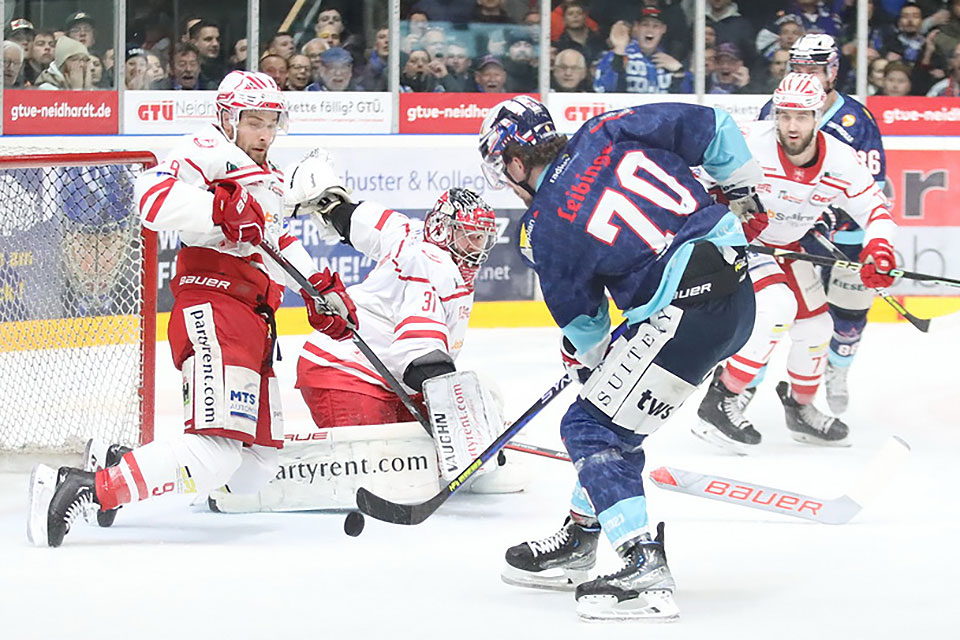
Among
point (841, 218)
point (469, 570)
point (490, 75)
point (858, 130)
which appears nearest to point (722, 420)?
point (841, 218)

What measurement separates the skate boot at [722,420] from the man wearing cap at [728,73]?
3.68 meters

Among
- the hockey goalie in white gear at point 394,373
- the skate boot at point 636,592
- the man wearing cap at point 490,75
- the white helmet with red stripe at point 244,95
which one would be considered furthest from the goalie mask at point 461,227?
the man wearing cap at point 490,75

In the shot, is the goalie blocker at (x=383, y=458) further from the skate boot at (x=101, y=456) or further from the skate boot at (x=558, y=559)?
the skate boot at (x=558, y=559)

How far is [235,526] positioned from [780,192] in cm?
208

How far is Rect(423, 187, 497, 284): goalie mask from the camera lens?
3807 mm

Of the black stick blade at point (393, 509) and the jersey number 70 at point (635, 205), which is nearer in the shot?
the jersey number 70 at point (635, 205)

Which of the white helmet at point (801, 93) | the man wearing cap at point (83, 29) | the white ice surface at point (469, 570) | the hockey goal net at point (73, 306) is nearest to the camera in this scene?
the white ice surface at point (469, 570)

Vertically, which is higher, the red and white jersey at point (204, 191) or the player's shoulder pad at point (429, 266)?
the red and white jersey at point (204, 191)

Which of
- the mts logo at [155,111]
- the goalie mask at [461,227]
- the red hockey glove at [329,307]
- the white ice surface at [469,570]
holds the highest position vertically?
the mts logo at [155,111]

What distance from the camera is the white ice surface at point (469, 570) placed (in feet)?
8.70

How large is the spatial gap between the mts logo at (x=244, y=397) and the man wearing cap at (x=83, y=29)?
4.29 metres

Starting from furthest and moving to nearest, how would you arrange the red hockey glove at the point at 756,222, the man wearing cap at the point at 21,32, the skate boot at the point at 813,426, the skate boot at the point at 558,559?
1. the man wearing cap at the point at 21,32
2. the skate boot at the point at 813,426
3. the red hockey glove at the point at 756,222
4. the skate boot at the point at 558,559

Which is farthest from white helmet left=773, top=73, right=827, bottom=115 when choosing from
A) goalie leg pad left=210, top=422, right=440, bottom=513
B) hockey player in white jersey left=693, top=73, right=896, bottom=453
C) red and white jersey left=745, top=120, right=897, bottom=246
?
goalie leg pad left=210, top=422, right=440, bottom=513

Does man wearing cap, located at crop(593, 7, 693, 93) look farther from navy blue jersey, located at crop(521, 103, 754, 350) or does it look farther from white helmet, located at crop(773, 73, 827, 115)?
navy blue jersey, located at crop(521, 103, 754, 350)
